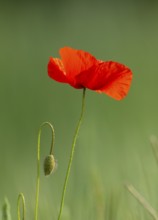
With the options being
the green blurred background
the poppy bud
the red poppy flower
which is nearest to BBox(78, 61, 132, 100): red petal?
the red poppy flower

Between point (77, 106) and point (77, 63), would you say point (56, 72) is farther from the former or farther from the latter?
point (77, 106)

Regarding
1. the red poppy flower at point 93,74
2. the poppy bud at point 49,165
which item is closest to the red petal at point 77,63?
the red poppy flower at point 93,74

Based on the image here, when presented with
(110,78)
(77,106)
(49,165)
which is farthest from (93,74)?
(77,106)

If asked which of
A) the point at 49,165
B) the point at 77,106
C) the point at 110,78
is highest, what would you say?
the point at 110,78

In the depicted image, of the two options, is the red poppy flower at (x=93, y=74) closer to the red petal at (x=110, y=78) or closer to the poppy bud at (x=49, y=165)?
the red petal at (x=110, y=78)

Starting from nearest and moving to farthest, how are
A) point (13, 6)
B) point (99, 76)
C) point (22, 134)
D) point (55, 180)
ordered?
point (99, 76) < point (55, 180) < point (22, 134) < point (13, 6)

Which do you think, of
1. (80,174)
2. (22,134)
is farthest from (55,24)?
(80,174)

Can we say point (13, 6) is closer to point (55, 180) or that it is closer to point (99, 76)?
point (55, 180)

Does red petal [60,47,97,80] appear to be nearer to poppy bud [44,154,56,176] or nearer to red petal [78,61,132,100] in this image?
red petal [78,61,132,100]
